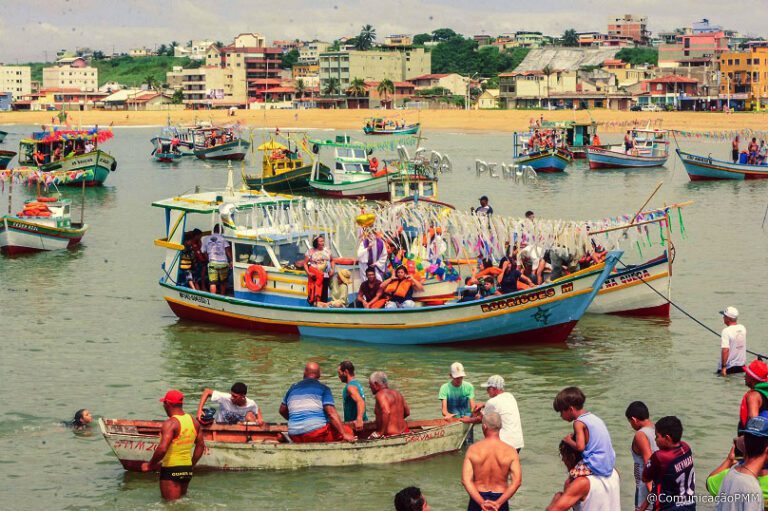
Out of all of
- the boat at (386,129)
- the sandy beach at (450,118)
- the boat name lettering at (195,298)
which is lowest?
the boat name lettering at (195,298)

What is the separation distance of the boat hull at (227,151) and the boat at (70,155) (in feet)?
56.9

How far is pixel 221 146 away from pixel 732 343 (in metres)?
63.9

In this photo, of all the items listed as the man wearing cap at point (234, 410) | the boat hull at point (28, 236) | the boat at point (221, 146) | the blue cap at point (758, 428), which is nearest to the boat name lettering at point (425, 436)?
the man wearing cap at point (234, 410)

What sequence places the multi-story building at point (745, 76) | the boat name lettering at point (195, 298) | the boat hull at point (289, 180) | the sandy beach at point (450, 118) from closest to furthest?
the boat name lettering at point (195, 298) → the boat hull at point (289, 180) → the sandy beach at point (450, 118) → the multi-story building at point (745, 76)

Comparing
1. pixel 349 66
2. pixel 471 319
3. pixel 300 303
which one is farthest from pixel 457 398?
pixel 349 66

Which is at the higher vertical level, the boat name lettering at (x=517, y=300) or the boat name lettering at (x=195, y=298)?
the boat name lettering at (x=517, y=300)

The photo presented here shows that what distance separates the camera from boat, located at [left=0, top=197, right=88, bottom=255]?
32.7 metres

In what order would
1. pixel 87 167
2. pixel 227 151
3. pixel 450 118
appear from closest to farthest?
pixel 87 167 → pixel 227 151 → pixel 450 118

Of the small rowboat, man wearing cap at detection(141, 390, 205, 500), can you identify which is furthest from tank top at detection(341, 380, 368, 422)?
man wearing cap at detection(141, 390, 205, 500)

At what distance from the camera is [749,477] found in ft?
26.0

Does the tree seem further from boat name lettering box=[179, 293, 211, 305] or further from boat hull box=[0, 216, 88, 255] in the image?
boat name lettering box=[179, 293, 211, 305]

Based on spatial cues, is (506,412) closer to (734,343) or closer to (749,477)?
(749,477)

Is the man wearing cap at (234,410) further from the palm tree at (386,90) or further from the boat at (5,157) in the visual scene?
the palm tree at (386,90)

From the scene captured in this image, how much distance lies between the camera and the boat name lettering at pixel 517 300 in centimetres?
1917
